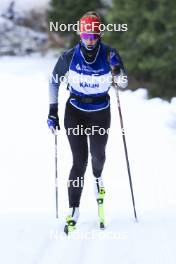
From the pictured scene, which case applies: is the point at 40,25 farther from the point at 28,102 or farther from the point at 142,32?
the point at 28,102

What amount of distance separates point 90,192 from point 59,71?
7.78 ft

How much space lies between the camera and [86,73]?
5.31 m

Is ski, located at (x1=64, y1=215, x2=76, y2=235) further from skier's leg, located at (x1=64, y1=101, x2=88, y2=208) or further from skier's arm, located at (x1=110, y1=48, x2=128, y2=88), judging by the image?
skier's arm, located at (x1=110, y1=48, x2=128, y2=88)

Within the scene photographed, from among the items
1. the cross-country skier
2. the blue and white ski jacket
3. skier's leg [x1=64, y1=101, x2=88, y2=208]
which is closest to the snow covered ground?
the cross-country skier

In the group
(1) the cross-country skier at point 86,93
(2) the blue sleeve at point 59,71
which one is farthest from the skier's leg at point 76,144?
(2) the blue sleeve at point 59,71

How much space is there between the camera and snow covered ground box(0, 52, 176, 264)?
5.19 metres

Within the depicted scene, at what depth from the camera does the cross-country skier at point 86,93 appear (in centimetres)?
528

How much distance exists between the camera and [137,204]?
21.9 ft

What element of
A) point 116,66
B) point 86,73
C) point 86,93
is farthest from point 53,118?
point 116,66

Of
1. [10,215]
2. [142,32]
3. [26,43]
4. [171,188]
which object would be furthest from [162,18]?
[10,215]

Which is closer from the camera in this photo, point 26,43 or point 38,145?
point 38,145

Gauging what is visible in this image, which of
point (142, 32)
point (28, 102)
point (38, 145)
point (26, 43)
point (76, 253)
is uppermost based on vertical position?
point (26, 43)

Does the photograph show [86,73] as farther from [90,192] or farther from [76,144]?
[90,192]

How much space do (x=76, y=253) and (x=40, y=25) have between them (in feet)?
86.4
